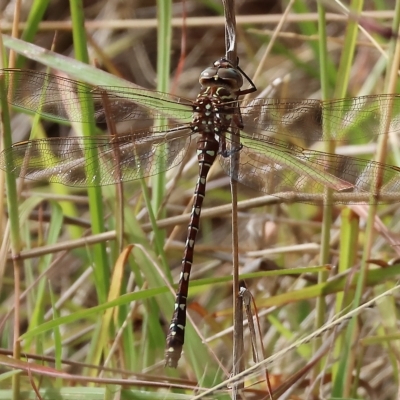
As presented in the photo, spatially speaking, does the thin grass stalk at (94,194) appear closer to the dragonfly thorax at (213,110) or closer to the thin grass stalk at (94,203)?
the thin grass stalk at (94,203)

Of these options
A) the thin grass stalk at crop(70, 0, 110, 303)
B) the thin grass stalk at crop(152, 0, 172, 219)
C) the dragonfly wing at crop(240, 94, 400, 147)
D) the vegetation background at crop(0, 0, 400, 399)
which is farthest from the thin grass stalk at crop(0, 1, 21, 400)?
the dragonfly wing at crop(240, 94, 400, 147)

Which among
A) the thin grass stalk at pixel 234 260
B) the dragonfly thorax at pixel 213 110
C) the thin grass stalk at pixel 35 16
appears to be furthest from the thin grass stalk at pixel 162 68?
the thin grass stalk at pixel 234 260

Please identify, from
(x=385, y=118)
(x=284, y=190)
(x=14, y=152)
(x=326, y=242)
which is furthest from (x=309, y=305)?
(x=14, y=152)

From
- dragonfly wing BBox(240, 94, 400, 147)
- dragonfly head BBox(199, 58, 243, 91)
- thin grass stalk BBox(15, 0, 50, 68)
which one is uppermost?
thin grass stalk BBox(15, 0, 50, 68)

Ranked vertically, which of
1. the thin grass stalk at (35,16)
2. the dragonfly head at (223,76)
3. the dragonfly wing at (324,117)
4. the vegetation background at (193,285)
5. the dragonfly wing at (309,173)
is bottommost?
the vegetation background at (193,285)

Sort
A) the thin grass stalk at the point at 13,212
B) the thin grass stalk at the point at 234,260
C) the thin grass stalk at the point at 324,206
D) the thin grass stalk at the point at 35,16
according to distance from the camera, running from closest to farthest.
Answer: the thin grass stalk at the point at 234,260 → the thin grass stalk at the point at 13,212 → the thin grass stalk at the point at 324,206 → the thin grass stalk at the point at 35,16

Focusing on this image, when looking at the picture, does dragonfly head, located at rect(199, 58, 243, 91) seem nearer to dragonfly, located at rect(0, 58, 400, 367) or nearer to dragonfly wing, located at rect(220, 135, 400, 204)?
dragonfly, located at rect(0, 58, 400, 367)
